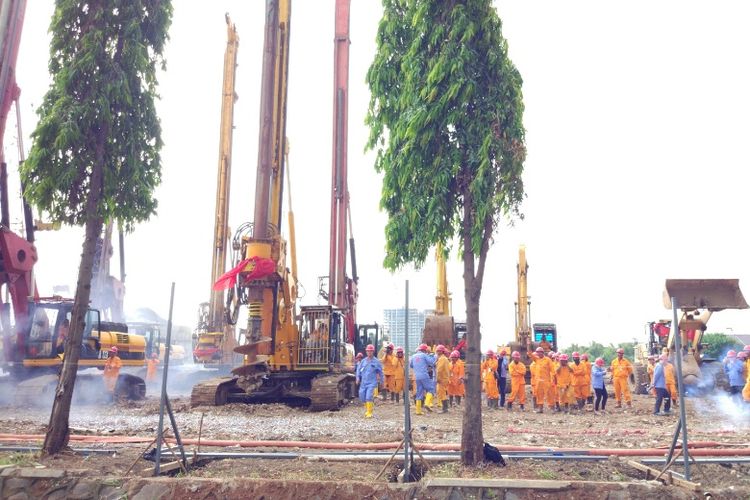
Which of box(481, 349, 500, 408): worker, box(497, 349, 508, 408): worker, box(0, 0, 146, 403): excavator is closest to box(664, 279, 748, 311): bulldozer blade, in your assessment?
box(497, 349, 508, 408): worker

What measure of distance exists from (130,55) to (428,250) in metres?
5.60

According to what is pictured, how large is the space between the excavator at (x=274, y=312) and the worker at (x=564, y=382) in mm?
6325

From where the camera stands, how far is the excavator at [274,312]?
17.2 m

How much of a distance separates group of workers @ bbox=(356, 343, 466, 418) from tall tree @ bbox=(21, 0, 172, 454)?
26.9 feet

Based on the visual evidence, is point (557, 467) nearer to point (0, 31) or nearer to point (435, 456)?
point (435, 456)

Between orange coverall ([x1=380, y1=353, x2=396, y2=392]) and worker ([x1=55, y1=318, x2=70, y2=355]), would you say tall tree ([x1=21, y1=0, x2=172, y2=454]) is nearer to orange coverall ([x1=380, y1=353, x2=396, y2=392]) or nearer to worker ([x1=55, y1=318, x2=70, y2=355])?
worker ([x1=55, y1=318, x2=70, y2=355])

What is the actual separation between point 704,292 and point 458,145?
15.6 m

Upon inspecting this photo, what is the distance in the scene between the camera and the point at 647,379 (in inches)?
1064

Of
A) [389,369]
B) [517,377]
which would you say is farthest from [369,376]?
[517,377]

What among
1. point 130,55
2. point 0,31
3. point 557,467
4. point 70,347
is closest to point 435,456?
point 557,467

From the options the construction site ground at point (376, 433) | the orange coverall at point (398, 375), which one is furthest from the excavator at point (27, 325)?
the orange coverall at point (398, 375)

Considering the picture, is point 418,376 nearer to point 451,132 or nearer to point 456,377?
point 456,377

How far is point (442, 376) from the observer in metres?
19.2

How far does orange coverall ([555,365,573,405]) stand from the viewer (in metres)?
19.4
